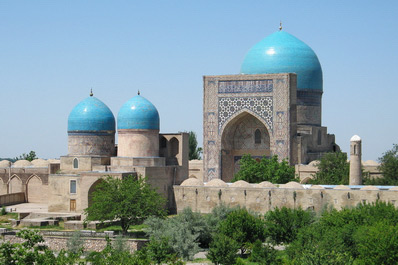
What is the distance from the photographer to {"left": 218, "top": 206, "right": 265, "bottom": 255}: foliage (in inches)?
909

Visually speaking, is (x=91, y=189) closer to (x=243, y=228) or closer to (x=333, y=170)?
(x=243, y=228)

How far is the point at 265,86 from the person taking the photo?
1359 inches

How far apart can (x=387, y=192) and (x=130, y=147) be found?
10764mm

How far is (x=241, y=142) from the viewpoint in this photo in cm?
3625

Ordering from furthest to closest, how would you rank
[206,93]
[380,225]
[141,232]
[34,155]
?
[34,155] < [206,93] < [141,232] < [380,225]

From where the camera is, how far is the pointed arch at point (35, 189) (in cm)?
3519

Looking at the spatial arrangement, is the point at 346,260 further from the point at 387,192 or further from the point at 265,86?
the point at 265,86

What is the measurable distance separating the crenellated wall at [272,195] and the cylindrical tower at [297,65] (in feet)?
26.4

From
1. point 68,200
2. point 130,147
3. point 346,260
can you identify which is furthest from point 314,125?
point 346,260

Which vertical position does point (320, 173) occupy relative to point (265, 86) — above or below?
below

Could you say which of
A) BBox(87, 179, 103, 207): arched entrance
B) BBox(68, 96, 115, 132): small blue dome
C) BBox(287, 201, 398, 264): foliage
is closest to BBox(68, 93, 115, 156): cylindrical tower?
BBox(68, 96, 115, 132): small blue dome

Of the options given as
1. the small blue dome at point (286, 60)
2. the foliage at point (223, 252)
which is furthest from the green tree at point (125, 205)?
the small blue dome at point (286, 60)

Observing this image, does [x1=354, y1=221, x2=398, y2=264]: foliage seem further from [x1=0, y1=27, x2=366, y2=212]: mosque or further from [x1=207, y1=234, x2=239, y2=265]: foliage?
[x1=0, y1=27, x2=366, y2=212]: mosque

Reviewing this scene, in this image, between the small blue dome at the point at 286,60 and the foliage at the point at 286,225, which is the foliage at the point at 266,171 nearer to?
the small blue dome at the point at 286,60
